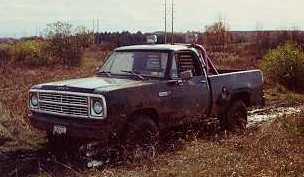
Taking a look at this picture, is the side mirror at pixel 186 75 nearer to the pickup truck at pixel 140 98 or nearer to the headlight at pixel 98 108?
the pickup truck at pixel 140 98

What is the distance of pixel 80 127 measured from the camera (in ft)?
25.6

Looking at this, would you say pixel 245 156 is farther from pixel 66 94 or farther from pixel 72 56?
pixel 72 56

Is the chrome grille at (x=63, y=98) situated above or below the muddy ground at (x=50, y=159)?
above

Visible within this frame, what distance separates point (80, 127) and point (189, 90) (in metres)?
2.26

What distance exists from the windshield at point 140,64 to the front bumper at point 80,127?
148 centimetres

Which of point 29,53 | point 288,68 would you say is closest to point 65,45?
point 29,53

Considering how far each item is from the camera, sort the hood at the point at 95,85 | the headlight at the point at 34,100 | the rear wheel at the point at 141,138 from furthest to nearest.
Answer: the headlight at the point at 34,100 → the hood at the point at 95,85 → the rear wheel at the point at 141,138

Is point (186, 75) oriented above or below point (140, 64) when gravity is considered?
below

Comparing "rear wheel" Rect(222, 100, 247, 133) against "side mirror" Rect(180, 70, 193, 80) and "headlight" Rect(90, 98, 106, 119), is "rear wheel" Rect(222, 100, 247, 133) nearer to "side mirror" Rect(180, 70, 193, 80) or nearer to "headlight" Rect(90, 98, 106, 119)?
"side mirror" Rect(180, 70, 193, 80)

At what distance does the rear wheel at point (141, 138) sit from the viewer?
7.69 m

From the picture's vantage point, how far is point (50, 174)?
7.17 meters

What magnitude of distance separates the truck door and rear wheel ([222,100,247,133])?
2.62 ft

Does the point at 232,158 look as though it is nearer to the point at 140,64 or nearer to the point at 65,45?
the point at 140,64

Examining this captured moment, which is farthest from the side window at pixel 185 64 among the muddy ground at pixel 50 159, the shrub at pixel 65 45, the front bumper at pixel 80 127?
the shrub at pixel 65 45
